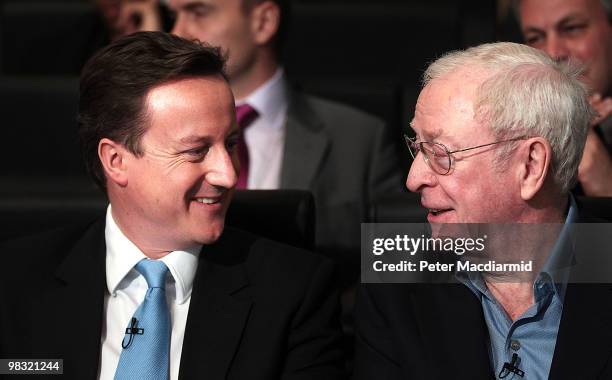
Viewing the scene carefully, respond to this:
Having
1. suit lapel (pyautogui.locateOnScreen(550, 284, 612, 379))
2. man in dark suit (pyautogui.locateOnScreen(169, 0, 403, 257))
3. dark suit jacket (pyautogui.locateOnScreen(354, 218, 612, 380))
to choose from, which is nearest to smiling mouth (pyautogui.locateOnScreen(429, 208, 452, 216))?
dark suit jacket (pyautogui.locateOnScreen(354, 218, 612, 380))

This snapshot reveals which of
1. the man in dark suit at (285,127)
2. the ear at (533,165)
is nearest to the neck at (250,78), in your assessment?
the man in dark suit at (285,127)

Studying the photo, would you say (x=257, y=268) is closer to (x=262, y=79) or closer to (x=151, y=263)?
(x=151, y=263)

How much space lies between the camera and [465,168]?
159cm

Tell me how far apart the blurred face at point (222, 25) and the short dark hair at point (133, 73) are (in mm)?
919

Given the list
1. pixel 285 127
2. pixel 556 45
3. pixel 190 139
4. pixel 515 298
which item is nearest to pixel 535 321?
pixel 515 298

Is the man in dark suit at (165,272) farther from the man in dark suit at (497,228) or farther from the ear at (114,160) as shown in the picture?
the man in dark suit at (497,228)

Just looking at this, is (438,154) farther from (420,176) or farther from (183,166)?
(183,166)

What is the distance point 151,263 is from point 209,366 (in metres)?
0.19

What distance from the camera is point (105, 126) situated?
1717 mm

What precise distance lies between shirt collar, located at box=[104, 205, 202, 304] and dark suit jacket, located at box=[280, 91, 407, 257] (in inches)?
27.5

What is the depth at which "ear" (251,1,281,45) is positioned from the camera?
2.68m

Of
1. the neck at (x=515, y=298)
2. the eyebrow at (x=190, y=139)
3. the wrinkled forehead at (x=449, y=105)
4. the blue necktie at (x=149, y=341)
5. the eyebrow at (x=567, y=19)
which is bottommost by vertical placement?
the blue necktie at (x=149, y=341)

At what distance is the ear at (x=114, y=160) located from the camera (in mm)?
1704

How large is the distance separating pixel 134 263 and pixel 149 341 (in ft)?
0.45
